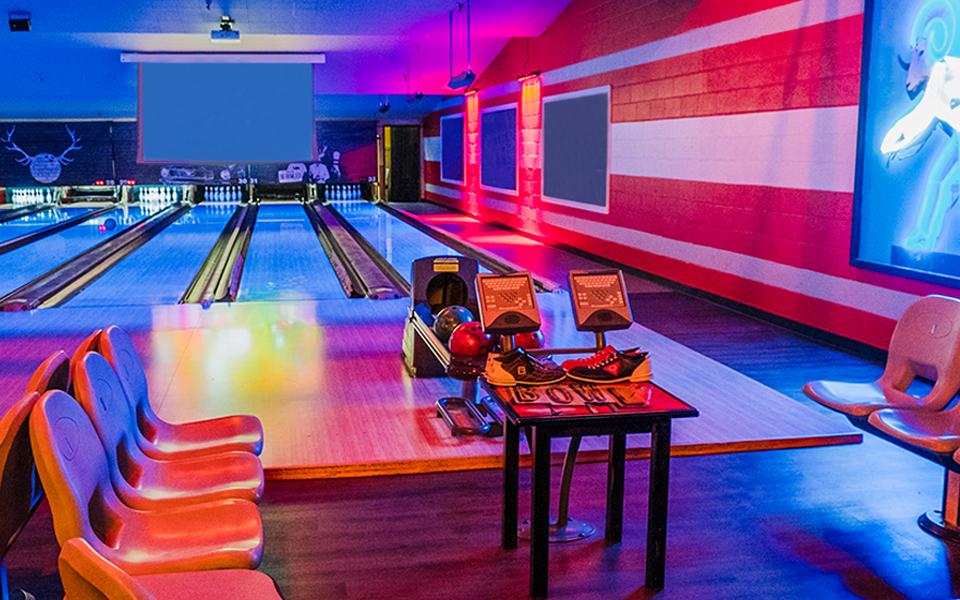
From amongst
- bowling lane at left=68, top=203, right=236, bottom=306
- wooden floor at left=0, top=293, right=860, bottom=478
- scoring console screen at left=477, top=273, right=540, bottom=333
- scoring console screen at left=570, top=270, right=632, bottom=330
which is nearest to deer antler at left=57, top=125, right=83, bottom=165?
bowling lane at left=68, top=203, right=236, bottom=306

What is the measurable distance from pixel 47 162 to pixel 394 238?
9.19 meters

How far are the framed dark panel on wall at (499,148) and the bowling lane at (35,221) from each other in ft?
20.0

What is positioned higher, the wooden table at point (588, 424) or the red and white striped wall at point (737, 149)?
the red and white striped wall at point (737, 149)

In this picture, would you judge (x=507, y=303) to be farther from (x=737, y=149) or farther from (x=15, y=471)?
(x=737, y=149)

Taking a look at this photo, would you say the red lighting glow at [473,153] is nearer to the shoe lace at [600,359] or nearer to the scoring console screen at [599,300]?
the scoring console screen at [599,300]

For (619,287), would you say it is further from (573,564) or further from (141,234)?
(141,234)

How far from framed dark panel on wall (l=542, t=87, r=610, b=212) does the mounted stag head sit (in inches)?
413

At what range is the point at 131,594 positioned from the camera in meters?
1.28

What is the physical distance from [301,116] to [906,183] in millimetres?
6677

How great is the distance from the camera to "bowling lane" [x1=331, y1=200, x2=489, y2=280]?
974 cm

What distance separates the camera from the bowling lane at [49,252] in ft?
27.6

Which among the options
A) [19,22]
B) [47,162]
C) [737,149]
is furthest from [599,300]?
[47,162]

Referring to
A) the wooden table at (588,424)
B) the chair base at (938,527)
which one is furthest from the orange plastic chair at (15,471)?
the chair base at (938,527)

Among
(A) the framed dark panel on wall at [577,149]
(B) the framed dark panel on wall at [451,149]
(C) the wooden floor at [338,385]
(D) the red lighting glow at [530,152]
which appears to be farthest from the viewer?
(B) the framed dark panel on wall at [451,149]
